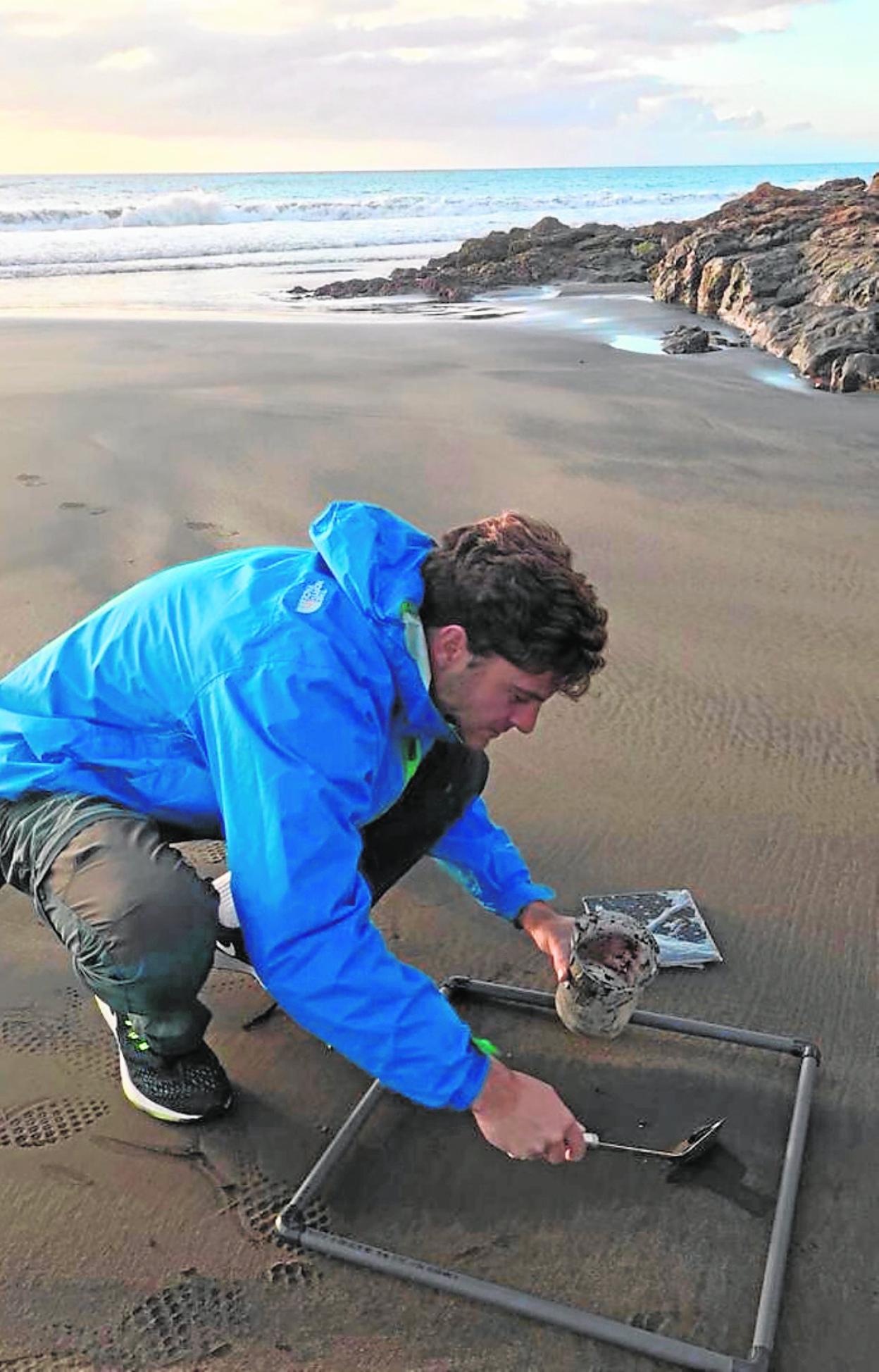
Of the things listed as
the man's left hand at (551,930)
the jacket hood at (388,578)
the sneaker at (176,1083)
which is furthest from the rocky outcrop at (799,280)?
the sneaker at (176,1083)

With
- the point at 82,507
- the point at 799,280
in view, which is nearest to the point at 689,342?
the point at 799,280

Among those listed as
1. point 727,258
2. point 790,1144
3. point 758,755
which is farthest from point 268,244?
point 790,1144

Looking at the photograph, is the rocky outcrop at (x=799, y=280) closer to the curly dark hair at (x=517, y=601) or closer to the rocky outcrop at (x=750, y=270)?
the rocky outcrop at (x=750, y=270)

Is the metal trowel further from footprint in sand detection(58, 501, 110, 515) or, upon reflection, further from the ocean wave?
the ocean wave

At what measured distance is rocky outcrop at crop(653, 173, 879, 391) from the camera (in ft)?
28.9

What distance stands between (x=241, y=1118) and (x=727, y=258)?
12.8 metres

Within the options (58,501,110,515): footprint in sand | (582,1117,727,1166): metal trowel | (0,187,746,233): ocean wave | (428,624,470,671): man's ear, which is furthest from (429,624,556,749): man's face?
(0,187,746,233): ocean wave

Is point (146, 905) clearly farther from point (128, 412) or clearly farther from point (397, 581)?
point (128, 412)

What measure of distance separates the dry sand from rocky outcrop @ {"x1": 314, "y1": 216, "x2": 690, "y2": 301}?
1029 cm

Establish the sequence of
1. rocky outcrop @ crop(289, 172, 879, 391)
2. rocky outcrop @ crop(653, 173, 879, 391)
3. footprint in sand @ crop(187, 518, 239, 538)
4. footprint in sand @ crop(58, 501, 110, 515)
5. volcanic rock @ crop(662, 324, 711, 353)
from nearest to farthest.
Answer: footprint in sand @ crop(187, 518, 239, 538), footprint in sand @ crop(58, 501, 110, 515), rocky outcrop @ crop(653, 173, 879, 391), rocky outcrop @ crop(289, 172, 879, 391), volcanic rock @ crop(662, 324, 711, 353)

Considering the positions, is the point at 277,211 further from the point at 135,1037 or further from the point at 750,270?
the point at 135,1037

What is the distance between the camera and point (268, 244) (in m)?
24.8

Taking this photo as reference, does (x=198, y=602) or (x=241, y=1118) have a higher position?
(x=198, y=602)

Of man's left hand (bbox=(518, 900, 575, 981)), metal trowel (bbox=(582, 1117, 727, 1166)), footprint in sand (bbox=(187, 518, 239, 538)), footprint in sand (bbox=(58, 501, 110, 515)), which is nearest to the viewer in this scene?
metal trowel (bbox=(582, 1117, 727, 1166))
